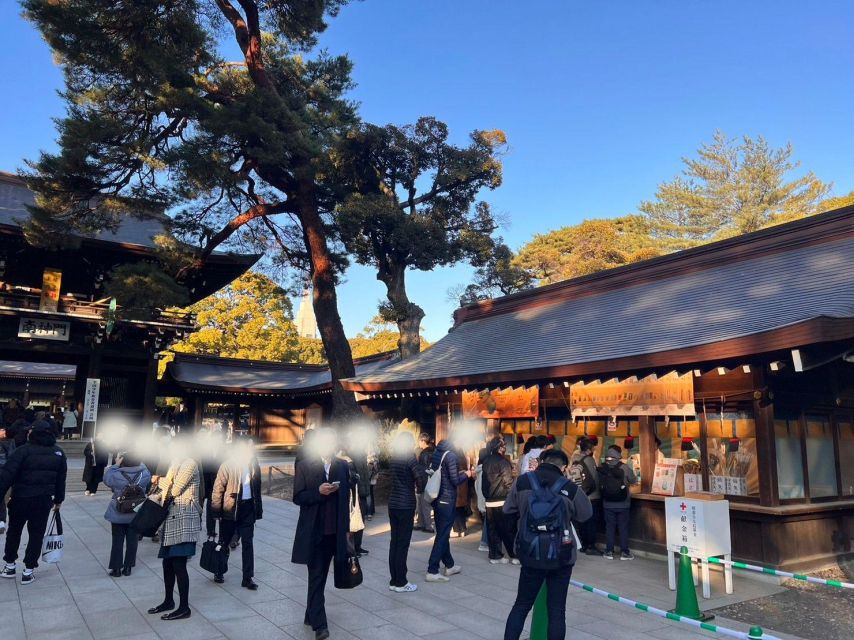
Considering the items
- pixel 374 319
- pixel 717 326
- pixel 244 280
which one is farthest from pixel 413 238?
pixel 374 319

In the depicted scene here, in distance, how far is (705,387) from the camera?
8359 millimetres

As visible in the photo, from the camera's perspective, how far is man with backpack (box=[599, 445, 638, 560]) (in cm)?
832

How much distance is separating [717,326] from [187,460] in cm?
695

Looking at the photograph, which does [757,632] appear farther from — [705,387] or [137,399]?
[137,399]

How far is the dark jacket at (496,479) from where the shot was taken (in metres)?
7.95

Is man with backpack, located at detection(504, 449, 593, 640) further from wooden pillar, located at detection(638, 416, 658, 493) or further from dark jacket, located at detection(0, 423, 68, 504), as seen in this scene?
dark jacket, located at detection(0, 423, 68, 504)

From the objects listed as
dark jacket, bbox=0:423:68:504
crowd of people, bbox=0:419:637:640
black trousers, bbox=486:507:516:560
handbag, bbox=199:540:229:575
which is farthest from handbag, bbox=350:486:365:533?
dark jacket, bbox=0:423:68:504

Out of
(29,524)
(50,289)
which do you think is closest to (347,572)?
(29,524)

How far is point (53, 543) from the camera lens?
6.86 meters

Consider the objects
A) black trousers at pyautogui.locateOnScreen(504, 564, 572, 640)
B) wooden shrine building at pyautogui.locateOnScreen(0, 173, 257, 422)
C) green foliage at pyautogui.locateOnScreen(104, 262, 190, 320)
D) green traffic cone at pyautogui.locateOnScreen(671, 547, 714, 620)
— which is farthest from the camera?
wooden shrine building at pyautogui.locateOnScreen(0, 173, 257, 422)

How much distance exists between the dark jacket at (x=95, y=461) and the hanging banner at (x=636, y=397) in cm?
1027

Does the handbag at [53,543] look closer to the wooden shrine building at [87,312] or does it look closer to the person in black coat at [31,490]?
the person in black coat at [31,490]

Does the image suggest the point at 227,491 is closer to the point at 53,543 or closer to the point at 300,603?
the point at 300,603

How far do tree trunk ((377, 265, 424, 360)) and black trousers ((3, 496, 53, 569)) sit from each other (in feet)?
38.9
